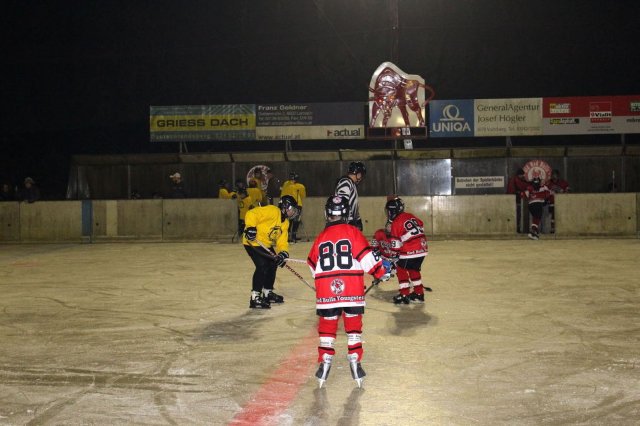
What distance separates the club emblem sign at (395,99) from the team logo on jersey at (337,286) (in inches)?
802

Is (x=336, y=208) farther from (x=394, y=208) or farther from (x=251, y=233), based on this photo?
(x=394, y=208)

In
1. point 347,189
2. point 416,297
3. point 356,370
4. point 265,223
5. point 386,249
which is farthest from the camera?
point 347,189

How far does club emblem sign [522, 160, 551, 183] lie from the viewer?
27328mm

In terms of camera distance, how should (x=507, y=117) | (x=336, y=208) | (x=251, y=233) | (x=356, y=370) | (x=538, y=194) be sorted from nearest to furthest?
(x=356, y=370) < (x=336, y=208) < (x=251, y=233) < (x=538, y=194) < (x=507, y=117)

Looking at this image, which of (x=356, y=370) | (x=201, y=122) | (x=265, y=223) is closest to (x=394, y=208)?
(x=265, y=223)

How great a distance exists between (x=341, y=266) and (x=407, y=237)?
433cm

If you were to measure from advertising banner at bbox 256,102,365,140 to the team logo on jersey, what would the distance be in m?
20.8

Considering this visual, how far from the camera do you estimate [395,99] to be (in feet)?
88.9

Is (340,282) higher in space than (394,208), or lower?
lower

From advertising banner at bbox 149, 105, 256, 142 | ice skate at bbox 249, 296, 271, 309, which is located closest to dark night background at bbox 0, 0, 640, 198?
advertising banner at bbox 149, 105, 256, 142

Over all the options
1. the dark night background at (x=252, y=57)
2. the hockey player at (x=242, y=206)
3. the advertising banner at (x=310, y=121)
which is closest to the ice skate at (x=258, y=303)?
the hockey player at (x=242, y=206)

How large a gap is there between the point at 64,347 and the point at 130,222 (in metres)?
15.6

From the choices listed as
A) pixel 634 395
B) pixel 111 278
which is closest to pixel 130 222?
pixel 111 278

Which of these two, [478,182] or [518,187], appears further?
[478,182]
